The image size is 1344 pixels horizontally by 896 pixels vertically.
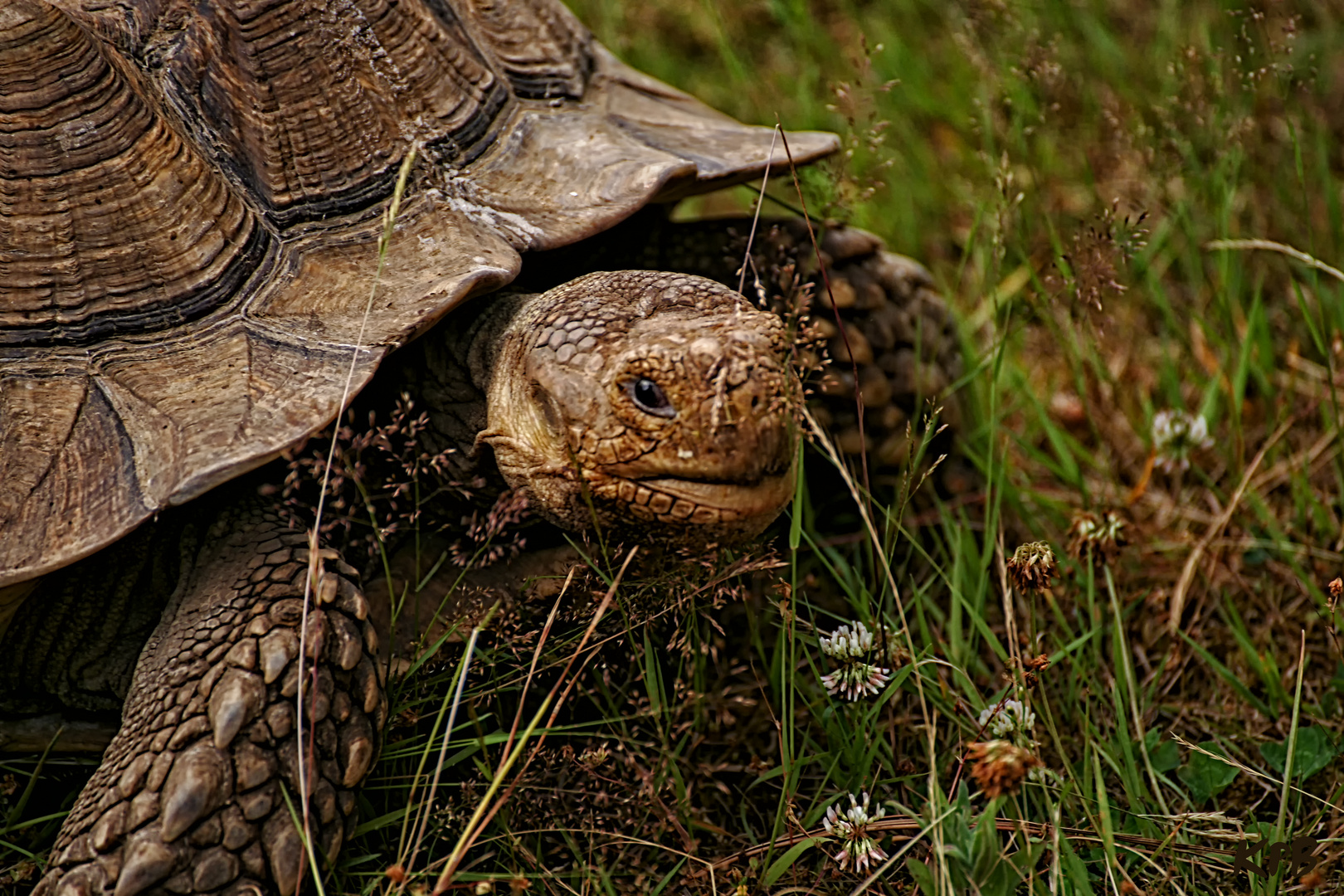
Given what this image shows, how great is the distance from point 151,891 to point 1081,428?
101 inches

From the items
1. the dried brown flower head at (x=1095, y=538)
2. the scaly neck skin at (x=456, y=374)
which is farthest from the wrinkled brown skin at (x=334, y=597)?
the dried brown flower head at (x=1095, y=538)

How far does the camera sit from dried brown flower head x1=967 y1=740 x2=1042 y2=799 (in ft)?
4.80

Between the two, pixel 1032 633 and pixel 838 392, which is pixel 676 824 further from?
pixel 838 392

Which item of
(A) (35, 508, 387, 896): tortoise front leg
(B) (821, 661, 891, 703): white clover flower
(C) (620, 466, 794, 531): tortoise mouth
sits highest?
(C) (620, 466, 794, 531): tortoise mouth

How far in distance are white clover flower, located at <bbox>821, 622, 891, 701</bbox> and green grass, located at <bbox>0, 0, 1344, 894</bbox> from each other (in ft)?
0.19

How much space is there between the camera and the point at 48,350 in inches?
76.6

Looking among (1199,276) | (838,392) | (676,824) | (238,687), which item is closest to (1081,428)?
(1199,276)

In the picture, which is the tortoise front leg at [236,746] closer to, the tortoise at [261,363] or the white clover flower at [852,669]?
the tortoise at [261,363]

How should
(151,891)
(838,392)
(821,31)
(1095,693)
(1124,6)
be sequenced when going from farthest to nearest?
1. (821,31)
2. (1124,6)
3. (838,392)
4. (1095,693)
5. (151,891)

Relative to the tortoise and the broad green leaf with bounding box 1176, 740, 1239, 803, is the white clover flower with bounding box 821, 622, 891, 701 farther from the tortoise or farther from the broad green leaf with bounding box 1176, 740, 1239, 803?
the broad green leaf with bounding box 1176, 740, 1239, 803

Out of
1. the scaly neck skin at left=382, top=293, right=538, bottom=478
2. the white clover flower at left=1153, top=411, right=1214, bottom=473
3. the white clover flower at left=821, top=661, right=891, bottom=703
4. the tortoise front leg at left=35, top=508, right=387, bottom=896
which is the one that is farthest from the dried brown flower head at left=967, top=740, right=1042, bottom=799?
the white clover flower at left=1153, top=411, right=1214, bottom=473

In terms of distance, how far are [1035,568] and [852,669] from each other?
37 centimetres

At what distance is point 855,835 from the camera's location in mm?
1834

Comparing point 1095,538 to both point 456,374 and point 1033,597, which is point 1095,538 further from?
point 456,374
